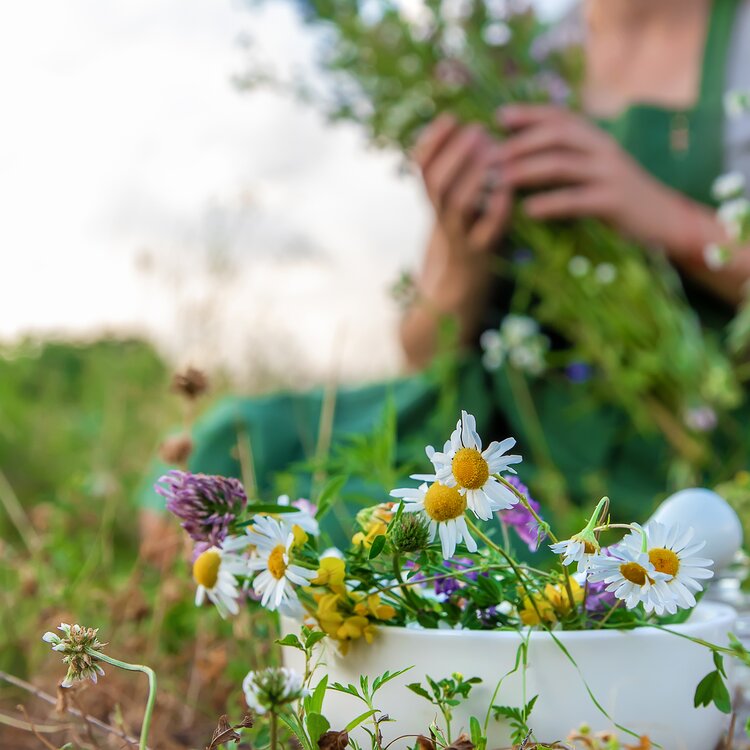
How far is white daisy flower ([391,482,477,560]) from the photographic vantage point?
0.37m

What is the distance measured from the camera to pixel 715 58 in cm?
150

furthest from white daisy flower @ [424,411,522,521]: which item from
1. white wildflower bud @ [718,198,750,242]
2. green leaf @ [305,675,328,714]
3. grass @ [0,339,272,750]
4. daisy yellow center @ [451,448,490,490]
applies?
white wildflower bud @ [718,198,750,242]

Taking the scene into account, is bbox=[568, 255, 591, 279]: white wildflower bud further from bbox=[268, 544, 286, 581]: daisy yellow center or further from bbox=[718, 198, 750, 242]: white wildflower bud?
bbox=[268, 544, 286, 581]: daisy yellow center

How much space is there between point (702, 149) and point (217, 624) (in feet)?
3.50

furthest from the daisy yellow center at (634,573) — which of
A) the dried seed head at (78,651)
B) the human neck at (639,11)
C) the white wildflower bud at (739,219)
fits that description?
the human neck at (639,11)

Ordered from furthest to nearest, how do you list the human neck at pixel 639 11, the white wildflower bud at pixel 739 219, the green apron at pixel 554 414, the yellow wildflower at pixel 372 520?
the human neck at pixel 639 11
the green apron at pixel 554 414
the white wildflower bud at pixel 739 219
the yellow wildflower at pixel 372 520

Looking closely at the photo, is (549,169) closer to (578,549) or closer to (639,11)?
(639,11)

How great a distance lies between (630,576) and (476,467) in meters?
0.08

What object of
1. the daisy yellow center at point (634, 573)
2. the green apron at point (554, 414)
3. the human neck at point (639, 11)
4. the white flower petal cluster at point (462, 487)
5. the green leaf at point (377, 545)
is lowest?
the green apron at point (554, 414)

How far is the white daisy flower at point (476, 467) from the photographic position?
1.19 ft

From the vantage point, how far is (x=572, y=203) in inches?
51.1

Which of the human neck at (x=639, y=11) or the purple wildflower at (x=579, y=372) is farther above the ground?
the human neck at (x=639, y=11)

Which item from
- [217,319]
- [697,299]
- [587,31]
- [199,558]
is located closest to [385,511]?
[199,558]

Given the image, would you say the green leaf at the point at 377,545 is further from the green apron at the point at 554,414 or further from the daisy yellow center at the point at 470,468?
the green apron at the point at 554,414
